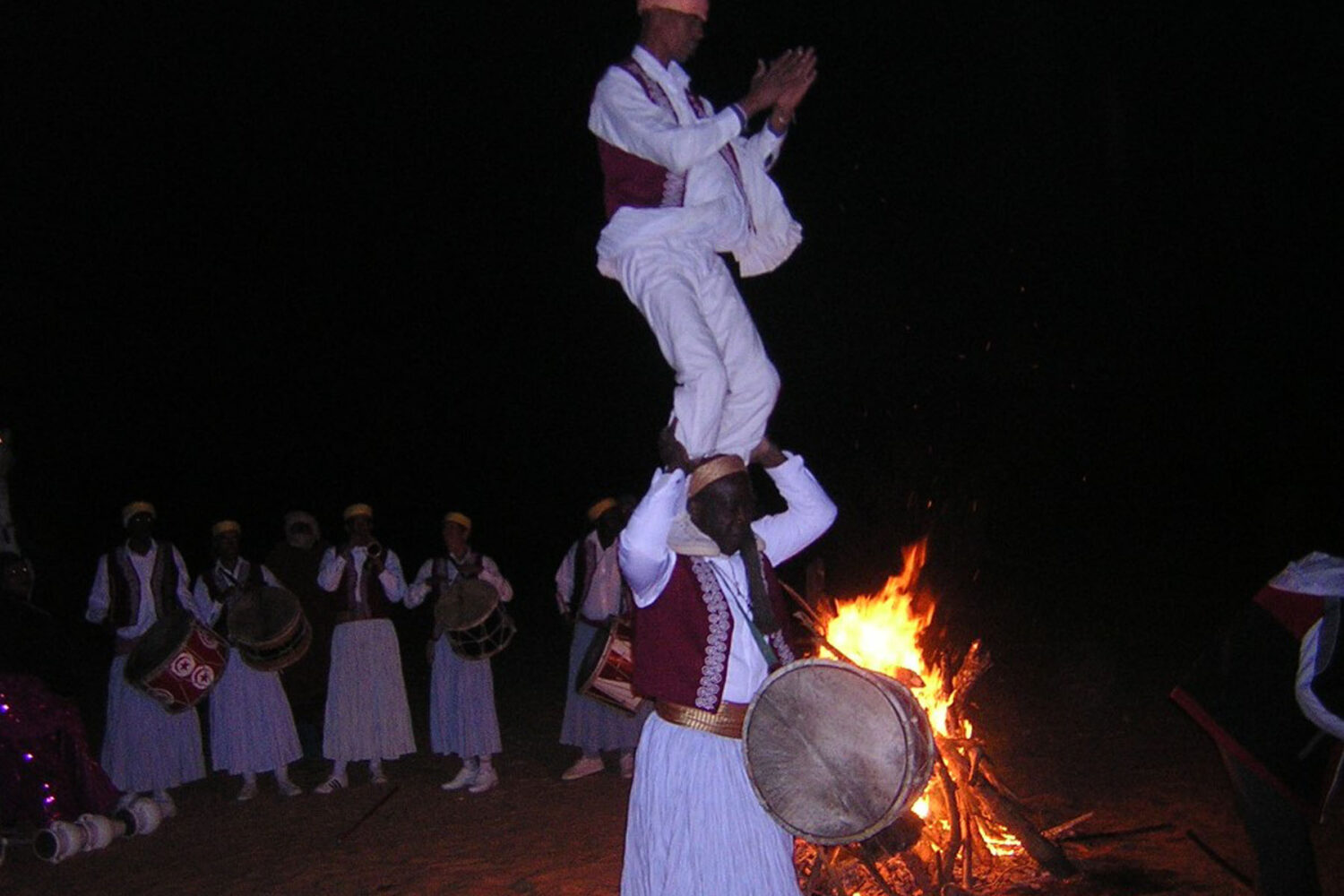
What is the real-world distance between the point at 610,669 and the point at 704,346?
259 centimetres

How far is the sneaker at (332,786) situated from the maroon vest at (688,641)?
22.0ft

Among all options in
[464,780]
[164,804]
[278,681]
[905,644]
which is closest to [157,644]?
[278,681]

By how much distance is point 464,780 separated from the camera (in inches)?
364

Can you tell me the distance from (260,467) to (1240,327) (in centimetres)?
2561

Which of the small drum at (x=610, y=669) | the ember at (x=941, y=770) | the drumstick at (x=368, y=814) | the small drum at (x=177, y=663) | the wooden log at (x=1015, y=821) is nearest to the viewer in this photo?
the small drum at (x=610, y=669)

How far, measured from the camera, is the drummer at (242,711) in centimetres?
909

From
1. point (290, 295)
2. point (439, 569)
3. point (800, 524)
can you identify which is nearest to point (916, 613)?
point (800, 524)

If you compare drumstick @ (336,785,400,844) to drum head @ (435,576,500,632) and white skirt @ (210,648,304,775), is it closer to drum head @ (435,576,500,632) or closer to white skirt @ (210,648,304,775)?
white skirt @ (210,648,304,775)

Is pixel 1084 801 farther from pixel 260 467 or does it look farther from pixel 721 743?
pixel 260 467

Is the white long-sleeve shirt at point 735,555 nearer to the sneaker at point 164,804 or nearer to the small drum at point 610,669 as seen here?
the small drum at point 610,669

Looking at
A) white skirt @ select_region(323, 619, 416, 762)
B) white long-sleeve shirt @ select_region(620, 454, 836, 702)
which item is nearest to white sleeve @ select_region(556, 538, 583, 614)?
white skirt @ select_region(323, 619, 416, 762)

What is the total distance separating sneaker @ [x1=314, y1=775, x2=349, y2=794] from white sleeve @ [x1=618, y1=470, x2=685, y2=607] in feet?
22.6

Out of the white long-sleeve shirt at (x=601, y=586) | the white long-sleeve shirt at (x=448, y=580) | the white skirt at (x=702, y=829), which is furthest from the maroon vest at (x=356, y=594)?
the white skirt at (x=702, y=829)

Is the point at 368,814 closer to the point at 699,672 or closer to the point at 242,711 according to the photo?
the point at 242,711
